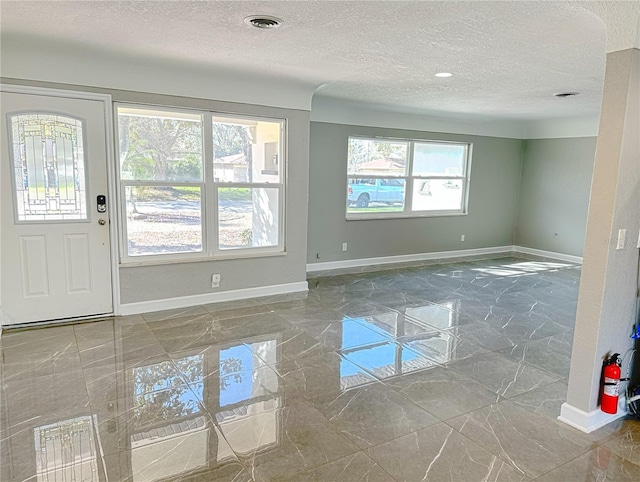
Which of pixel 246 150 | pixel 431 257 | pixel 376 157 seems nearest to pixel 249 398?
pixel 246 150

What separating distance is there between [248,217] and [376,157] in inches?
110

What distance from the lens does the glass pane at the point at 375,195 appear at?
6848 millimetres

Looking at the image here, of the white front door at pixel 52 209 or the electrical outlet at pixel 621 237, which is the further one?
the white front door at pixel 52 209

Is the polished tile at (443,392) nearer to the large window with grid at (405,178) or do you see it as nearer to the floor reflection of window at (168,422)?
the floor reflection of window at (168,422)

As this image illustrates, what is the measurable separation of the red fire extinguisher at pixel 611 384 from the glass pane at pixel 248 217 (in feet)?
11.7

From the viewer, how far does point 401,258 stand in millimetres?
7430

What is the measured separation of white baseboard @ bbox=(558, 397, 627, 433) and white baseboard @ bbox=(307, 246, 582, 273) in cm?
421

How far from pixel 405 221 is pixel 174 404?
5.37 metres

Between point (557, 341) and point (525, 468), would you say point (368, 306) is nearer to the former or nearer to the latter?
point (557, 341)

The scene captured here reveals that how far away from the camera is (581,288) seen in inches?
102

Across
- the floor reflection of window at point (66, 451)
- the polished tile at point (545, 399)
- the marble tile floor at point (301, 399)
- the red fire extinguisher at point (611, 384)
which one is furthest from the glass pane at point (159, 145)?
the red fire extinguisher at point (611, 384)

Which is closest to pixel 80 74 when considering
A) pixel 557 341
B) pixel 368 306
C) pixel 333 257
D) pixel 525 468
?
pixel 368 306

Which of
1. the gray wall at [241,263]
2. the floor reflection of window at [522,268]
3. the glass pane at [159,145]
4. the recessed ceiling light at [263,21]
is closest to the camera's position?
the recessed ceiling light at [263,21]

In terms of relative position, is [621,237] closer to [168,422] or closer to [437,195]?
[168,422]
